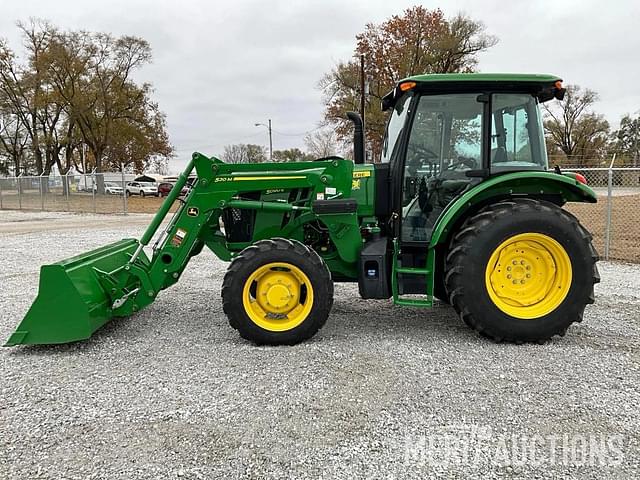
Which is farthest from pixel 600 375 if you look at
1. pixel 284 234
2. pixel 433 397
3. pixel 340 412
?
pixel 284 234

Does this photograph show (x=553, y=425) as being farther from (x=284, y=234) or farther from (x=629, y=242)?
(x=629, y=242)

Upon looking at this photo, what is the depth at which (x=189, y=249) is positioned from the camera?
448 centimetres

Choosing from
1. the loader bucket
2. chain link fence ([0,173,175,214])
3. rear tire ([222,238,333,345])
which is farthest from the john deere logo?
A: chain link fence ([0,173,175,214])

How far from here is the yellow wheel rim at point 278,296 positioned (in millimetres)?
4141

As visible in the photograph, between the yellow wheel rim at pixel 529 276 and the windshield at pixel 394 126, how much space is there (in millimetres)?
1368

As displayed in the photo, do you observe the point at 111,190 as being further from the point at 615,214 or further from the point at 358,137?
the point at 358,137

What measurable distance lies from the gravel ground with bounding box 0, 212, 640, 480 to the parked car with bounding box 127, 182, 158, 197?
134 ft

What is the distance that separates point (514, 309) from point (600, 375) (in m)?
0.83

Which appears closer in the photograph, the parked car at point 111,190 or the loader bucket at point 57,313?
the loader bucket at point 57,313

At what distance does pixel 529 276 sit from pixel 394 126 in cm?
183

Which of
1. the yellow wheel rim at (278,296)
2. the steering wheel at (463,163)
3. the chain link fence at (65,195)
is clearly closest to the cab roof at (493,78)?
the steering wheel at (463,163)

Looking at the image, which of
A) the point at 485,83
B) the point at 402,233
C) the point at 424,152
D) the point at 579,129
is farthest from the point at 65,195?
the point at 579,129

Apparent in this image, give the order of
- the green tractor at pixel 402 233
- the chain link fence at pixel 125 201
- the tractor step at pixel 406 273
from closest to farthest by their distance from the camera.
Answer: the green tractor at pixel 402 233 → the tractor step at pixel 406 273 → the chain link fence at pixel 125 201

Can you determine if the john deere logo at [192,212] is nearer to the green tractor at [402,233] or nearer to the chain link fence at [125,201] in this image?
the green tractor at [402,233]
